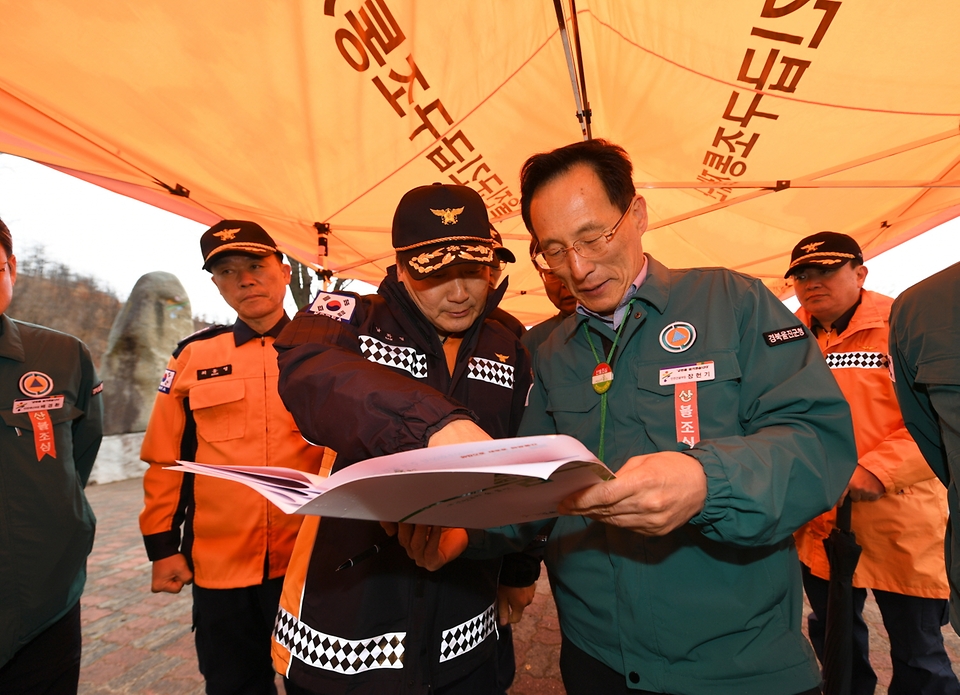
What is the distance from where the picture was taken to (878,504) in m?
2.57

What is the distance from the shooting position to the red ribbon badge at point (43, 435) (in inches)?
80.6

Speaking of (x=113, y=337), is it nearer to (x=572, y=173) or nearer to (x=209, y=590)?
(x=209, y=590)

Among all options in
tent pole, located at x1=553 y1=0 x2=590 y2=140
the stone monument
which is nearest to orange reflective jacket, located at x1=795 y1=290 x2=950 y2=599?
tent pole, located at x1=553 y1=0 x2=590 y2=140

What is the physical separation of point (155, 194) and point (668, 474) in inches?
147

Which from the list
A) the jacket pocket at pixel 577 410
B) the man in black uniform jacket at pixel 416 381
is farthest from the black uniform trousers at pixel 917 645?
the jacket pocket at pixel 577 410

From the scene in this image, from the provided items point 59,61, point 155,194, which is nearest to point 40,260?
point 155,194

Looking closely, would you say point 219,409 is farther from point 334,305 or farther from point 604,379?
point 604,379

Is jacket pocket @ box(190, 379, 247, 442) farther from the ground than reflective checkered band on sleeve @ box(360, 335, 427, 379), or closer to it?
closer to it

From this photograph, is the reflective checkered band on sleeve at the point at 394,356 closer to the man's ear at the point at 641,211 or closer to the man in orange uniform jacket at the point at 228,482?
the man's ear at the point at 641,211

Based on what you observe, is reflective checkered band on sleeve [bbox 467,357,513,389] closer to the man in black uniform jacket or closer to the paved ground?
the man in black uniform jacket

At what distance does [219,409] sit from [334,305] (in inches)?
54.2

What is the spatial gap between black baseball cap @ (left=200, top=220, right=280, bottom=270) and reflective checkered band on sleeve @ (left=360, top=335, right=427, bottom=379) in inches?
55.3

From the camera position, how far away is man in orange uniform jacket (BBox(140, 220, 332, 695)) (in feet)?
7.60

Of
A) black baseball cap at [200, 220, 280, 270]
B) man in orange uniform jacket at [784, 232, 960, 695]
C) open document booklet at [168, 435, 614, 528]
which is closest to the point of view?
open document booklet at [168, 435, 614, 528]
